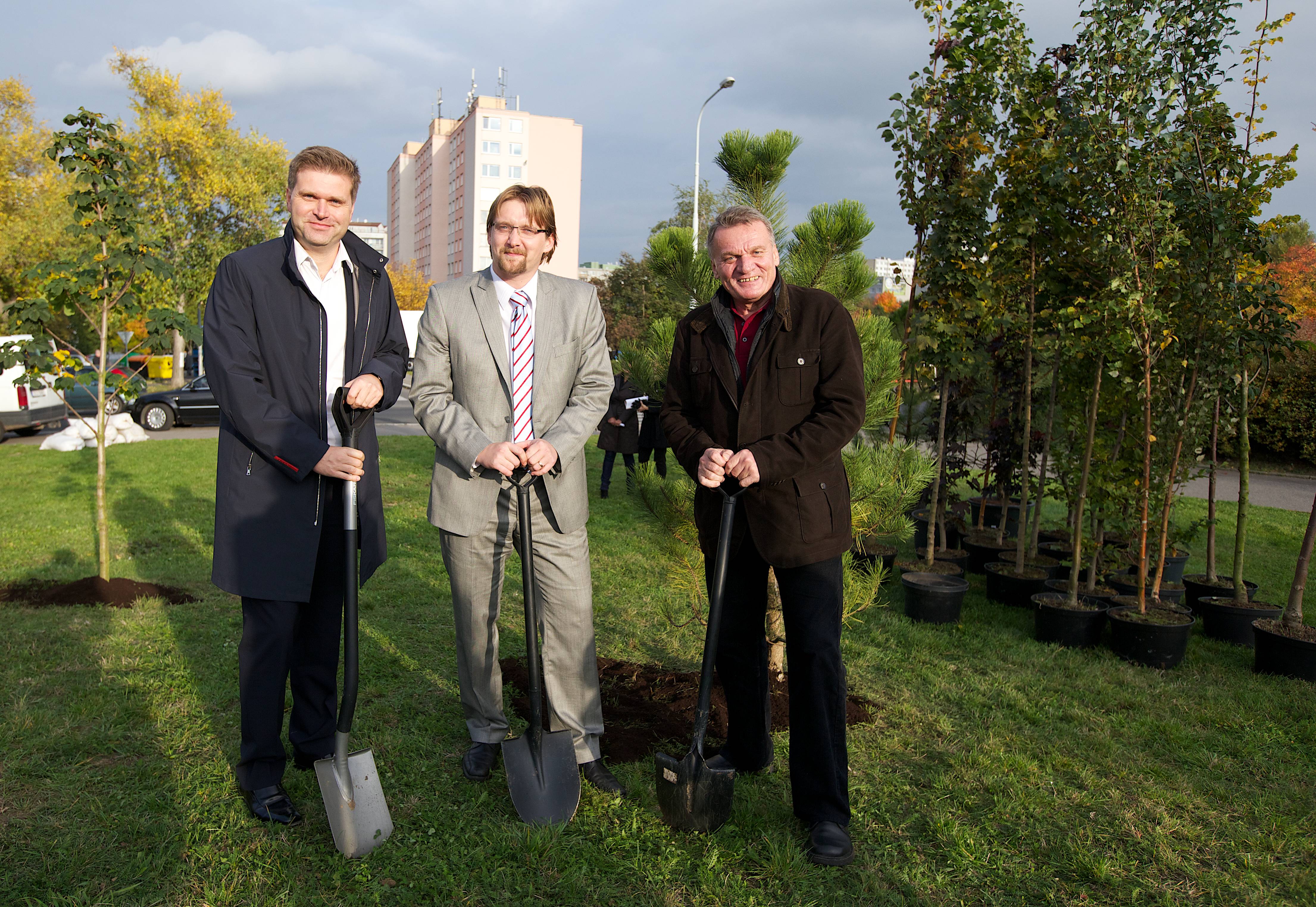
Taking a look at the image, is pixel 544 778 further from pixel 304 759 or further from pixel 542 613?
pixel 304 759

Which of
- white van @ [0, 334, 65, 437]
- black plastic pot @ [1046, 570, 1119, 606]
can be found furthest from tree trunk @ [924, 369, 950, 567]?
white van @ [0, 334, 65, 437]

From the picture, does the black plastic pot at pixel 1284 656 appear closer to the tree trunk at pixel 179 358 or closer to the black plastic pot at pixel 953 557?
the black plastic pot at pixel 953 557

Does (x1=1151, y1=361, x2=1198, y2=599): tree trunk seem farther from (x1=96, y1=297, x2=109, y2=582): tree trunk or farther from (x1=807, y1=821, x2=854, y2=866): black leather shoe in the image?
(x1=96, y1=297, x2=109, y2=582): tree trunk

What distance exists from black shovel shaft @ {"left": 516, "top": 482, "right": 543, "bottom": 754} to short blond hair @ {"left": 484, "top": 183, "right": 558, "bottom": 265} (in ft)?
2.59

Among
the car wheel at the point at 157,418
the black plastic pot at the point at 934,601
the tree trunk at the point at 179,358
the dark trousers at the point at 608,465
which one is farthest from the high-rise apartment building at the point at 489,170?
the black plastic pot at the point at 934,601

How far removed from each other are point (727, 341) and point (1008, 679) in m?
2.58

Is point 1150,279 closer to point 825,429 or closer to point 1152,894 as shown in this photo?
point 825,429

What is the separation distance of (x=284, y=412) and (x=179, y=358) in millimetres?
30566

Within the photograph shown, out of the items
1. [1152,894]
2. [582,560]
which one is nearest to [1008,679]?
[1152,894]

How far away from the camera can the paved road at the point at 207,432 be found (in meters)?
14.3

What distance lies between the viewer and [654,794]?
2.87 m

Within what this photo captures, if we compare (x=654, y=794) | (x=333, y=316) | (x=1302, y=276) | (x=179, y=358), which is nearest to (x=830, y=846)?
(x=654, y=794)

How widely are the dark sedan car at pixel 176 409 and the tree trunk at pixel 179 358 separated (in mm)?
7578

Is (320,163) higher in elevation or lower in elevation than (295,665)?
higher
